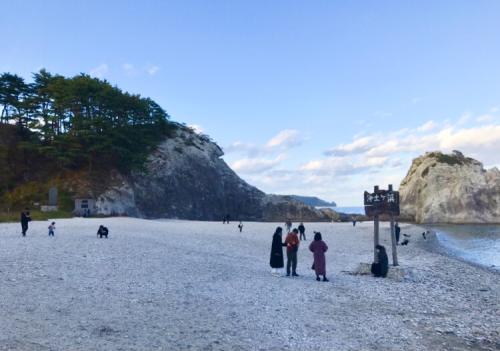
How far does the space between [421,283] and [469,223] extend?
86.2 meters

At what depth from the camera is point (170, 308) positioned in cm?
1108

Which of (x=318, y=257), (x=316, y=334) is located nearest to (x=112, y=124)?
(x=318, y=257)

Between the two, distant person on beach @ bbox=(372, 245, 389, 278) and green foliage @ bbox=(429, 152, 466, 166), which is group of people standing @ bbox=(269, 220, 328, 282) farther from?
green foliage @ bbox=(429, 152, 466, 166)

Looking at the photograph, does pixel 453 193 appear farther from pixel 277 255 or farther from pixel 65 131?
pixel 277 255

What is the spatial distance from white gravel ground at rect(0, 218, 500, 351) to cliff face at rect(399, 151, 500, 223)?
273 ft

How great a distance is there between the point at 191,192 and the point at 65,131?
953 inches

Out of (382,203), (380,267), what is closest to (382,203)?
(382,203)

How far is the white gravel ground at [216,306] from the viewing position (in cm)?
894

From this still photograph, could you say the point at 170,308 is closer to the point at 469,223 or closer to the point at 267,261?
the point at 267,261

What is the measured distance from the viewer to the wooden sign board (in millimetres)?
20391

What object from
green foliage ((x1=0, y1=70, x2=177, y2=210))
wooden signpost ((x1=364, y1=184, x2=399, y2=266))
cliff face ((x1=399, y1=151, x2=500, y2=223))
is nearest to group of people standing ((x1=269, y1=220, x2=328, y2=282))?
wooden signpost ((x1=364, y1=184, x2=399, y2=266))

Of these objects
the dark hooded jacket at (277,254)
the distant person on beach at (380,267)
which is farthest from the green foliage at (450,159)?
the dark hooded jacket at (277,254)

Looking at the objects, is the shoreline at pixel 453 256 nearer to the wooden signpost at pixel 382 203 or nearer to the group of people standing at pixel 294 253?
the wooden signpost at pixel 382 203

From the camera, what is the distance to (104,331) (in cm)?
891
